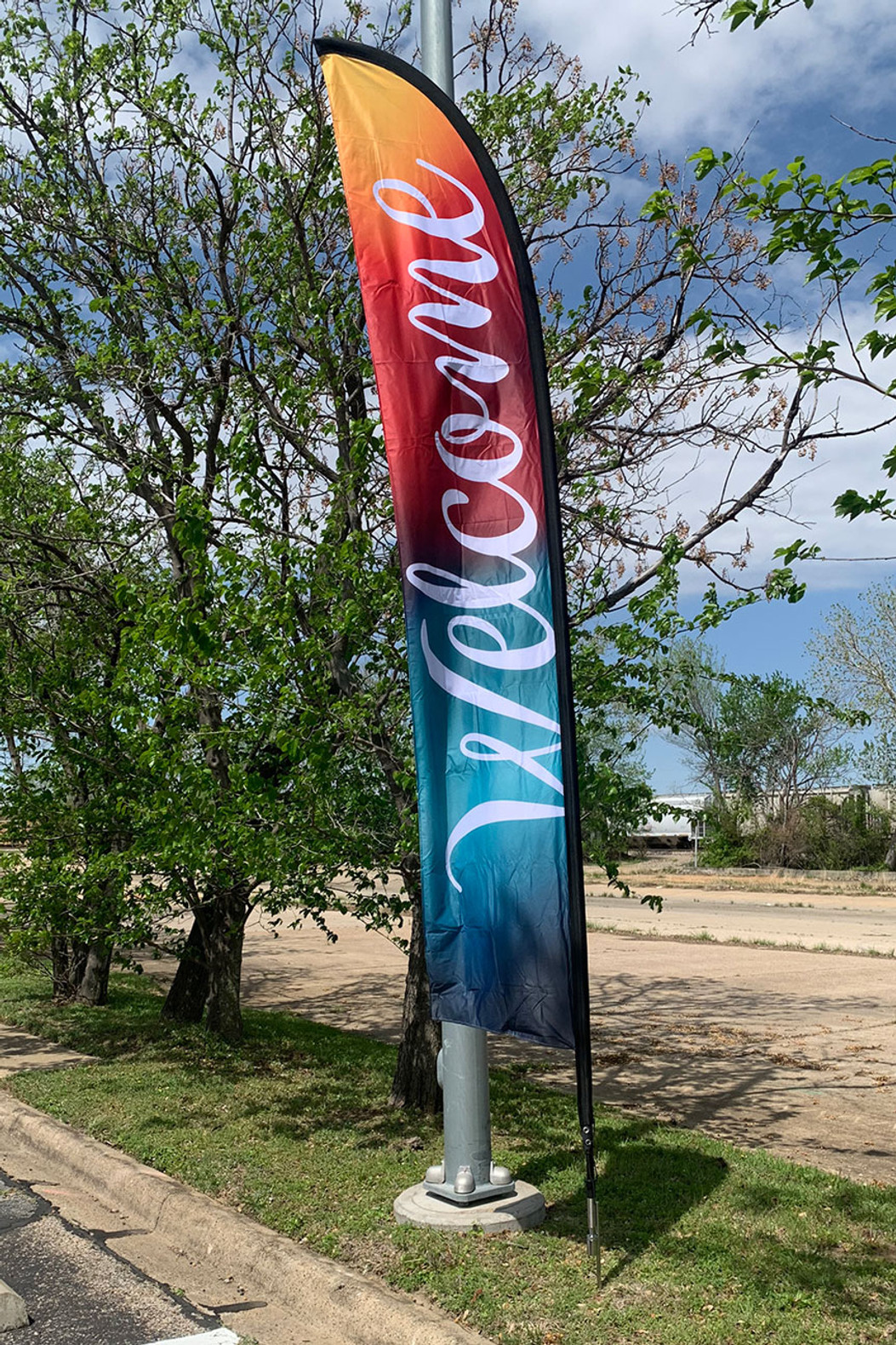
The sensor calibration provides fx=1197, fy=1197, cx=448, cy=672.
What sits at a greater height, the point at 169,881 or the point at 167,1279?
the point at 169,881

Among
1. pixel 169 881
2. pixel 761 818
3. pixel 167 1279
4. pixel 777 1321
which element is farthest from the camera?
pixel 761 818

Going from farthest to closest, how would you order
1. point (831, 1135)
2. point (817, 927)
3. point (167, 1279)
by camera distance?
point (817, 927) < point (831, 1135) < point (167, 1279)

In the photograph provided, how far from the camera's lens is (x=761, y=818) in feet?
155

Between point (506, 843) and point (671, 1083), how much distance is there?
17.9ft

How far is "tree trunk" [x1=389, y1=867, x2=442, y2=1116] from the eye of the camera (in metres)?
7.91

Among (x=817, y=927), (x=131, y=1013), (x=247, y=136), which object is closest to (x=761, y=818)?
(x=817, y=927)

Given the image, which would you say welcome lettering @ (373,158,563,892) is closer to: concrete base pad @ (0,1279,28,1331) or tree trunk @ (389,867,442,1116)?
concrete base pad @ (0,1279,28,1331)

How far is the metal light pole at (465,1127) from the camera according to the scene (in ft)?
18.7

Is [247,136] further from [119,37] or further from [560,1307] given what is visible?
[560,1307]

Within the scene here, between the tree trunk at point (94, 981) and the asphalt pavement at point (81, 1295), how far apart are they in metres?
6.63

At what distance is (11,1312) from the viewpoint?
4785 millimetres

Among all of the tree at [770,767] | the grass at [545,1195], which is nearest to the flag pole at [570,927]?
the grass at [545,1195]

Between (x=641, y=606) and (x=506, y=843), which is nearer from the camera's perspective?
(x=506, y=843)

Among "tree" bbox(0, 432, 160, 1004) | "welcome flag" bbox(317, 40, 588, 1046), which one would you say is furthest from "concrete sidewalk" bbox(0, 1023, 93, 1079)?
"welcome flag" bbox(317, 40, 588, 1046)
